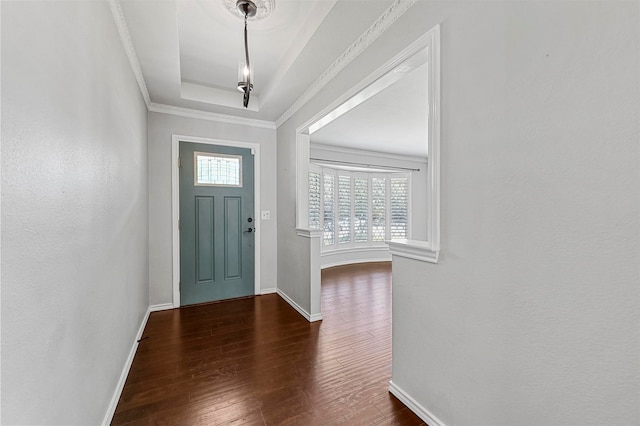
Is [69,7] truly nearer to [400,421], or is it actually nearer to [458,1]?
[458,1]

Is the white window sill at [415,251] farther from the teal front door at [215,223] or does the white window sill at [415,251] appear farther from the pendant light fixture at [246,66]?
the teal front door at [215,223]

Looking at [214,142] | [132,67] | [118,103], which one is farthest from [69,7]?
[214,142]

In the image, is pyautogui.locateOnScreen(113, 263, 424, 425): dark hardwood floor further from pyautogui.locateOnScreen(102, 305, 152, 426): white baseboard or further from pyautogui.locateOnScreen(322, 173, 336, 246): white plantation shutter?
pyautogui.locateOnScreen(322, 173, 336, 246): white plantation shutter

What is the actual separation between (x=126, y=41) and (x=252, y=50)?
0.96 m

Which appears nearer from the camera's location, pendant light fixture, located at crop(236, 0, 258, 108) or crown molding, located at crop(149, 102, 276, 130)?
pendant light fixture, located at crop(236, 0, 258, 108)

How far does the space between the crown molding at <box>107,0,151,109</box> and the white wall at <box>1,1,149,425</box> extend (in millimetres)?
74

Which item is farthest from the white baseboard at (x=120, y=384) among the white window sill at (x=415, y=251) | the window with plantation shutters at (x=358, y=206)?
the window with plantation shutters at (x=358, y=206)

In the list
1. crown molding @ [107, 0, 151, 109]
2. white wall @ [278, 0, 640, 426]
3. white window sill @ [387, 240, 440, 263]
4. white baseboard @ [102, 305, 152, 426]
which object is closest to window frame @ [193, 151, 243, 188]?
crown molding @ [107, 0, 151, 109]

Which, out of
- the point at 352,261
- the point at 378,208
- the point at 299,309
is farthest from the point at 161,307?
the point at 378,208

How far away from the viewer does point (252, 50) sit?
242 cm

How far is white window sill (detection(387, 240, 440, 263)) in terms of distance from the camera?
1.48 m

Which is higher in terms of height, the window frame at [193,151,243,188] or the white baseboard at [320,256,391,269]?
the window frame at [193,151,243,188]

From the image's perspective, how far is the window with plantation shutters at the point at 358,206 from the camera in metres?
5.61

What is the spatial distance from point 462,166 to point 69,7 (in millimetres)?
1819
